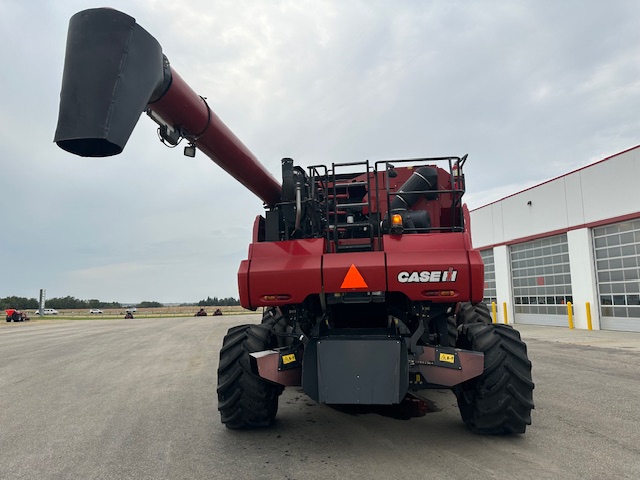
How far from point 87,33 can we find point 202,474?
11.6 ft

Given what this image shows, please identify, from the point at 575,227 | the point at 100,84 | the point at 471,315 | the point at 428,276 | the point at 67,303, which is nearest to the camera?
the point at 100,84

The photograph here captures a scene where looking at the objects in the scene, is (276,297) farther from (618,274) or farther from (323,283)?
(618,274)

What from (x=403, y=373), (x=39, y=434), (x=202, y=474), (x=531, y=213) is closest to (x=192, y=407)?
(x=39, y=434)

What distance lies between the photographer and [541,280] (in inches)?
757

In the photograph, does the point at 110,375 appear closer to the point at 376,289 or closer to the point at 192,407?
the point at 192,407

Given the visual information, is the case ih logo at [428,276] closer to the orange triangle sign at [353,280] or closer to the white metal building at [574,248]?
the orange triangle sign at [353,280]

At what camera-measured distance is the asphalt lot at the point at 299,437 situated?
3559mm

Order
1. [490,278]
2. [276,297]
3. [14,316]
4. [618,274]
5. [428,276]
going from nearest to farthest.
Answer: [428,276]
[276,297]
[618,274]
[490,278]
[14,316]

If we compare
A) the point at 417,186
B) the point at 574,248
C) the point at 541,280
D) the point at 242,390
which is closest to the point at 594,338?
the point at 574,248

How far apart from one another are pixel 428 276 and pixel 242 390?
2.27 meters

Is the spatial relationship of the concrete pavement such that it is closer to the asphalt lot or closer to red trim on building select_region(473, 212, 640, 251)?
red trim on building select_region(473, 212, 640, 251)

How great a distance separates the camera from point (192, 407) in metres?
5.86

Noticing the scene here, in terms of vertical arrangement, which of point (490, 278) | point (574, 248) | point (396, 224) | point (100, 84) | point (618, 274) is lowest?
point (618, 274)

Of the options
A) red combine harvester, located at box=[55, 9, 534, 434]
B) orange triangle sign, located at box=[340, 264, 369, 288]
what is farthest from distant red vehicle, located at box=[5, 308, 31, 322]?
orange triangle sign, located at box=[340, 264, 369, 288]
